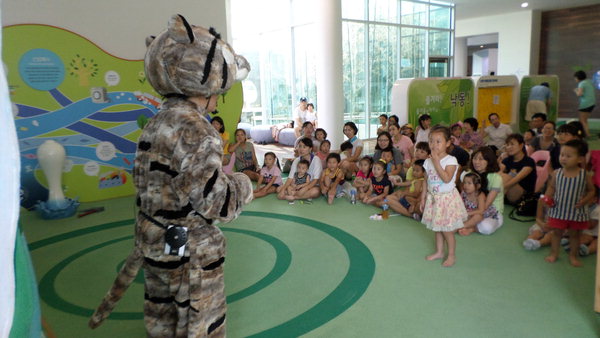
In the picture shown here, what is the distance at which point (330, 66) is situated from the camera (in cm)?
846

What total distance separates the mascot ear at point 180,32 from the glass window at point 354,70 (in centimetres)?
1019

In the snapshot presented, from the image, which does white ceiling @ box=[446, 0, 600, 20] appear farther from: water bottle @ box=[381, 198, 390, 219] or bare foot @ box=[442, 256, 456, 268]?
bare foot @ box=[442, 256, 456, 268]

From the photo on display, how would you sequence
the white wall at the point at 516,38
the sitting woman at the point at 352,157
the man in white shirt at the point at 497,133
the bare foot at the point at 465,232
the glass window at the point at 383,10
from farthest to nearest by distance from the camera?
the white wall at the point at 516,38 → the glass window at the point at 383,10 → the man in white shirt at the point at 497,133 → the sitting woman at the point at 352,157 → the bare foot at the point at 465,232

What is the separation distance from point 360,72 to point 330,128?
154 inches

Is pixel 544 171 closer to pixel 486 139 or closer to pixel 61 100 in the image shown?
pixel 486 139

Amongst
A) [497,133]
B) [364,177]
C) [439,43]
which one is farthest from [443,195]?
[439,43]

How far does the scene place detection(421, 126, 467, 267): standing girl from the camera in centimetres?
336

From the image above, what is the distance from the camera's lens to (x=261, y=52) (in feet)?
45.6

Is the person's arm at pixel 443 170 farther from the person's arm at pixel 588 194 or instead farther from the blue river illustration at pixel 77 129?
the blue river illustration at pixel 77 129

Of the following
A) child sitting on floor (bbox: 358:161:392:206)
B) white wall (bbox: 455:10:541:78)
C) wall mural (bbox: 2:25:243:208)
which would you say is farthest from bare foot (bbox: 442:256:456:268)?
white wall (bbox: 455:10:541:78)

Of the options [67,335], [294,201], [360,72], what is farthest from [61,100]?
[360,72]

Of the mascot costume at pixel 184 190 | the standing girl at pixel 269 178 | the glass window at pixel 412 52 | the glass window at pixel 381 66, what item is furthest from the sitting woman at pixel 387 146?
the glass window at pixel 412 52

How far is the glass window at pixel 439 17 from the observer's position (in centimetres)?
1291

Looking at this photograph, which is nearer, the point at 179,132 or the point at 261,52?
the point at 179,132
